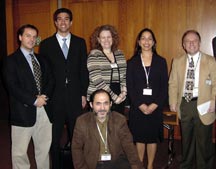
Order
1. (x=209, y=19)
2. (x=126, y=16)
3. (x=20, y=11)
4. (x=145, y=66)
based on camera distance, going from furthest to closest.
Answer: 1. (x=20, y=11)
2. (x=126, y=16)
3. (x=209, y=19)
4. (x=145, y=66)

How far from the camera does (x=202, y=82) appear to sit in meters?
3.02

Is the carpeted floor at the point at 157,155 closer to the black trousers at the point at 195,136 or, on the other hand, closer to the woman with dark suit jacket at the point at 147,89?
the black trousers at the point at 195,136

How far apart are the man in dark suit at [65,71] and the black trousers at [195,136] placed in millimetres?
1162

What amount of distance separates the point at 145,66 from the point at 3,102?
3.62 m

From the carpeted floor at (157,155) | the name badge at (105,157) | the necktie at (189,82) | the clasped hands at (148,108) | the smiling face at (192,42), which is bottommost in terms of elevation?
the carpeted floor at (157,155)

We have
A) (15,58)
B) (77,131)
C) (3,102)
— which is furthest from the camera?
(3,102)

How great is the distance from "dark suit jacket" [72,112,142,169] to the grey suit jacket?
89 centimetres

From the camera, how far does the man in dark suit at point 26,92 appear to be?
9.02 feet

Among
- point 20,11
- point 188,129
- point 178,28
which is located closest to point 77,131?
point 188,129

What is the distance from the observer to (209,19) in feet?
13.6

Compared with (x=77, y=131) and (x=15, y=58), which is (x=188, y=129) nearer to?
(x=77, y=131)

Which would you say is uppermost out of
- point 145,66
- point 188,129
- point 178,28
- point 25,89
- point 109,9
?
point 109,9

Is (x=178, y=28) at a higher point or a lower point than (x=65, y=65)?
higher

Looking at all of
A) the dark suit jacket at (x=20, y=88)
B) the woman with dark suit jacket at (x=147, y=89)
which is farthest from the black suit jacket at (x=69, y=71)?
the woman with dark suit jacket at (x=147, y=89)
